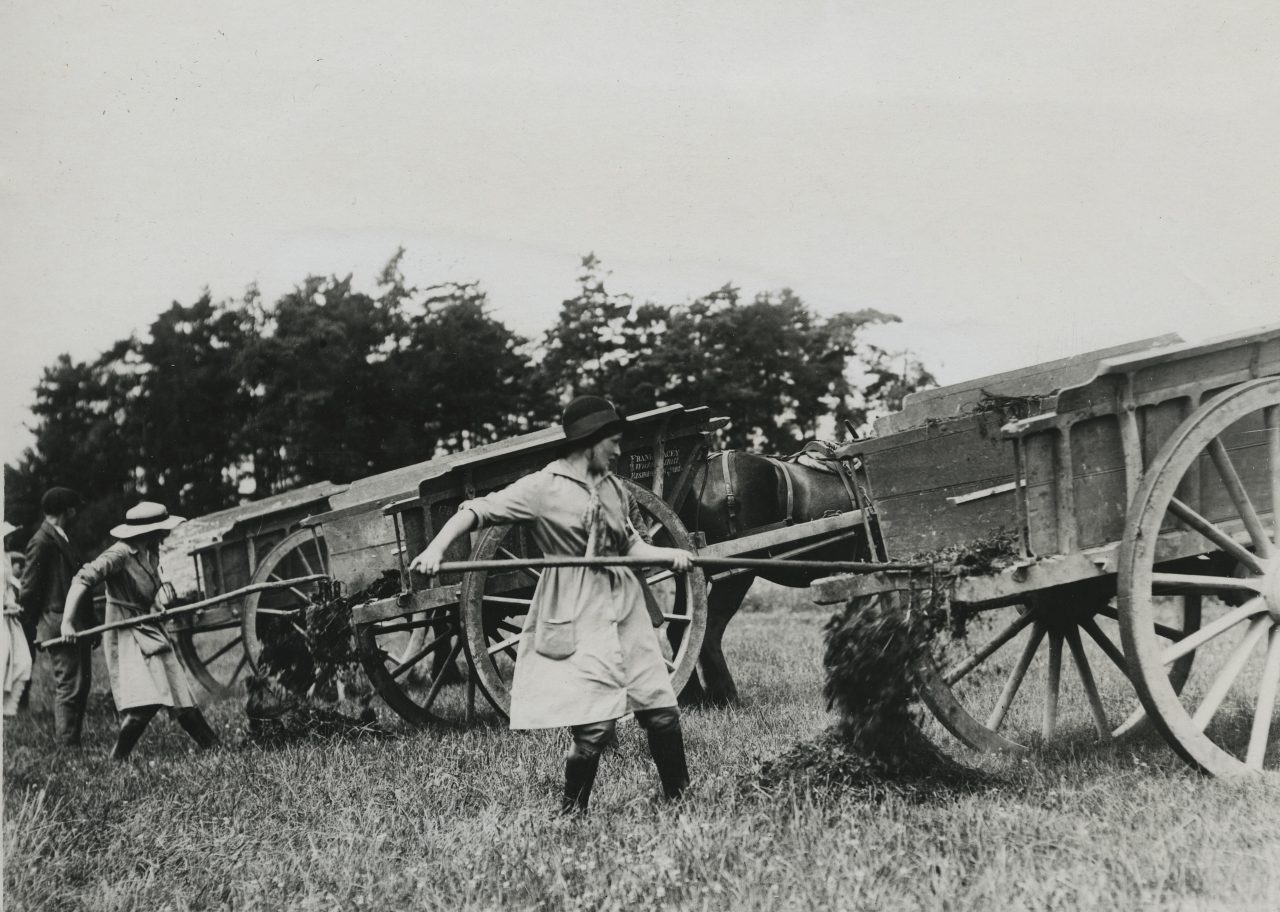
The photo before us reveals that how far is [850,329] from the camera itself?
1550cm

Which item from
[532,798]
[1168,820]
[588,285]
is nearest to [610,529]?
[532,798]

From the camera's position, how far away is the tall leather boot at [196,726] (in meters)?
6.05

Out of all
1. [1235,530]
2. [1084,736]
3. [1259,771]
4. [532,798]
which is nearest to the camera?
[1259,771]

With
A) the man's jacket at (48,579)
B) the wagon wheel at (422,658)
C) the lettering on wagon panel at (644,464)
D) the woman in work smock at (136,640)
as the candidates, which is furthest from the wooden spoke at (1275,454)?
the man's jacket at (48,579)

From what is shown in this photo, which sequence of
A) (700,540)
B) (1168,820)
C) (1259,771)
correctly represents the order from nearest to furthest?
(1168,820), (1259,771), (700,540)

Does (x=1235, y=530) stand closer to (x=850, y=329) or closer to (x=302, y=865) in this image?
(x=302, y=865)

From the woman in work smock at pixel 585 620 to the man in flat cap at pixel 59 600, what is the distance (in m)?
4.36

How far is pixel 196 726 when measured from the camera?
6.10 meters

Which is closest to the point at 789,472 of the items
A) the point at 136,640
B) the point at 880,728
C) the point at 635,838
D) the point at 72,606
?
the point at 880,728

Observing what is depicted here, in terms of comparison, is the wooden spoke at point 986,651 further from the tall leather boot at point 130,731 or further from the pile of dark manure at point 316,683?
the tall leather boot at point 130,731

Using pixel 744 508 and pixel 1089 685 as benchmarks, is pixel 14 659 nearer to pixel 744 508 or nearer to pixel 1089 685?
pixel 744 508

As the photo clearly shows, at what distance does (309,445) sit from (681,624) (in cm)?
1027

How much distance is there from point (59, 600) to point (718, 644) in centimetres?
460

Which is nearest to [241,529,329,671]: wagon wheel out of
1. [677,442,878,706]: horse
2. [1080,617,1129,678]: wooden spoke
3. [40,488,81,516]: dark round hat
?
[40,488,81,516]: dark round hat
